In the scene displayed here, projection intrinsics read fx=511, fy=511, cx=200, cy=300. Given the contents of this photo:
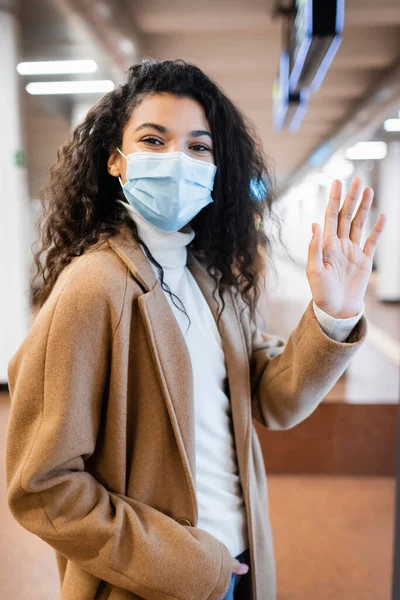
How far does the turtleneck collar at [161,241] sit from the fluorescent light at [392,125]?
26.4 ft

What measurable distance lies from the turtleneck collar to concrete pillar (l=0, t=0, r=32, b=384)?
139 inches

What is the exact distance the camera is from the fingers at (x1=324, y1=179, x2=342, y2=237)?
112 cm

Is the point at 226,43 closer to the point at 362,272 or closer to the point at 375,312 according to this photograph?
the point at 362,272

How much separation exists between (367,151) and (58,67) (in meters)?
8.36

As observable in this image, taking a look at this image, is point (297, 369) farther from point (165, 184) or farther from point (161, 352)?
point (165, 184)

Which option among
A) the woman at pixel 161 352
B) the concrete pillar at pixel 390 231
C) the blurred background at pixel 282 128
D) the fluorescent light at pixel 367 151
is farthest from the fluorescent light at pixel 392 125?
the woman at pixel 161 352

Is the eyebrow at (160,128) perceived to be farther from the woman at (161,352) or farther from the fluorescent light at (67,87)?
the fluorescent light at (67,87)

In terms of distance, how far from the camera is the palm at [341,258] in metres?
1.09

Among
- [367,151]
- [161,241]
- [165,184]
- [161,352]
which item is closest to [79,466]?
[161,352]

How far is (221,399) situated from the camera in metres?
1.13

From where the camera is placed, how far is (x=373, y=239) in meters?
1.17

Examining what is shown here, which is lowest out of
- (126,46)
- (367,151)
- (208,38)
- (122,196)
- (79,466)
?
(79,466)

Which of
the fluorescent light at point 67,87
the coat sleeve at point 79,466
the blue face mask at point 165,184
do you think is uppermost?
the fluorescent light at point 67,87

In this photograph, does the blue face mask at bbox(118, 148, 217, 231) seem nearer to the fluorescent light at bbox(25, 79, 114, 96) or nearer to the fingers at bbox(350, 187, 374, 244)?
the fingers at bbox(350, 187, 374, 244)
